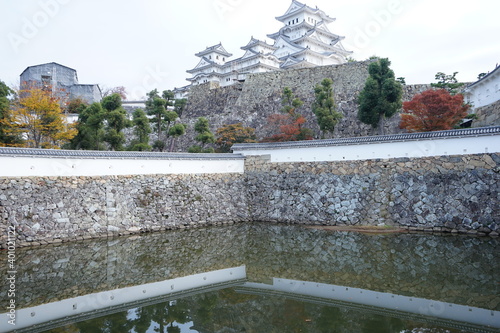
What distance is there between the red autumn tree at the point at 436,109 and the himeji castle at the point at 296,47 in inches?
472

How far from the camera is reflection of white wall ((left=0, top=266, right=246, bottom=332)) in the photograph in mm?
5355

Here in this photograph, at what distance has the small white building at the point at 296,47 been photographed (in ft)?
85.3

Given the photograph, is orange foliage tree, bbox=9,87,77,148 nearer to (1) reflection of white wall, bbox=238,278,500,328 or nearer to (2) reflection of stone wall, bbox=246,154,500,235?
(2) reflection of stone wall, bbox=246,154,500,235

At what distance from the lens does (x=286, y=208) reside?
1339cm

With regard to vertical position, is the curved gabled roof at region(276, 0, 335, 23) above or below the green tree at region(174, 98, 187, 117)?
above

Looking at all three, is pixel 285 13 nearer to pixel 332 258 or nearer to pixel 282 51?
pixel 282 51

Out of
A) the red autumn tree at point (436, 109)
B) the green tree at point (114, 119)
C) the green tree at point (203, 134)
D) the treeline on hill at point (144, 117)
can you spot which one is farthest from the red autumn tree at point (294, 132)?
the green tree at point (114, 119)

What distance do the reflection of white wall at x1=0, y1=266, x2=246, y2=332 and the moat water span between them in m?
0.02

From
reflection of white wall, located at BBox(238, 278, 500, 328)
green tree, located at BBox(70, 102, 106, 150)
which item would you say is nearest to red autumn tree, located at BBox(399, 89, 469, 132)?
reflection of white wall, located at BBox(238, 278, 500, 328)

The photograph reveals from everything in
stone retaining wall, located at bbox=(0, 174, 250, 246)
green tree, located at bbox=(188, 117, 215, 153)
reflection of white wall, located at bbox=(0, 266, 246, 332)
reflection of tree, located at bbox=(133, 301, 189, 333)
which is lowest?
reflection of tree, located at bbox=(133, 301, 189, 333)

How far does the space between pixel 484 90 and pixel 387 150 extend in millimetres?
8303

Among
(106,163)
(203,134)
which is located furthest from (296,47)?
(106,163)

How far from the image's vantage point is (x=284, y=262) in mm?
8133

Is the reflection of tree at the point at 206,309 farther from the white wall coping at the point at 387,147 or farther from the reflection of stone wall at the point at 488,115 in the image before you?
the reflection of stone wall at the point at 488,115
